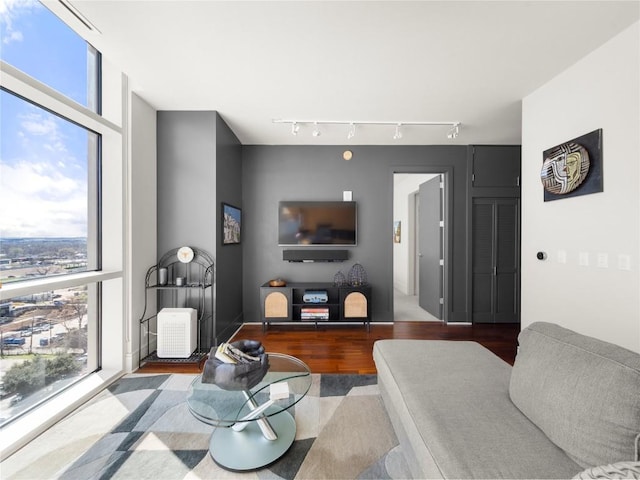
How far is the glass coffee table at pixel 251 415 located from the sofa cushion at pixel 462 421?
573mm

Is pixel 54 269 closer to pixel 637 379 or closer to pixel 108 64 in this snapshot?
pixel 108 64

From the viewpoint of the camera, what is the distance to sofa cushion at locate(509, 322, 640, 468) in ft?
2.89

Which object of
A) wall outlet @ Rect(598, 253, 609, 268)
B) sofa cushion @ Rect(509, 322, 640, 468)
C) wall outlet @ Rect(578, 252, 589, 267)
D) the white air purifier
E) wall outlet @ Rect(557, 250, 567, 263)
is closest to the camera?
sofa cushion @ Rect(509, 322, 640, 468)

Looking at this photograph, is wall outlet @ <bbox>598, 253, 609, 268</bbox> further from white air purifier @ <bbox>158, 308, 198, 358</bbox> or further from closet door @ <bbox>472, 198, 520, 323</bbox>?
white air purifier @ <bbox>158, 308, 198, 358</bbox>

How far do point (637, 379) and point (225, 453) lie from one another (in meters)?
1.84

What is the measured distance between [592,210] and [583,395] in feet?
5.54

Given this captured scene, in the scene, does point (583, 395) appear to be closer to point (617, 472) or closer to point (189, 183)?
point (617, 472)

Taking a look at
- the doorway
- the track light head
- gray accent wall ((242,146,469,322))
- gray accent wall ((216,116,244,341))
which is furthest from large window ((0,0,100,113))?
the doorway

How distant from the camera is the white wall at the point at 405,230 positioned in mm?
6039

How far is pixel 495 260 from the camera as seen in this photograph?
4.00 metres

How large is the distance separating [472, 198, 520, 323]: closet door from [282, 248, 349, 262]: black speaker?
1994 mm

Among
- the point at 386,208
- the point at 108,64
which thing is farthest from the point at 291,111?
the point at 386,208

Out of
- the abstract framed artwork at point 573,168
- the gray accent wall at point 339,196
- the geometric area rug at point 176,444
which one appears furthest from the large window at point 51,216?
the abstract framed artwork at point 573,168

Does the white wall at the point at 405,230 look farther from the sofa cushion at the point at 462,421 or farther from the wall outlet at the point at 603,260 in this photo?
the sofa cushion at the point at 462,421
